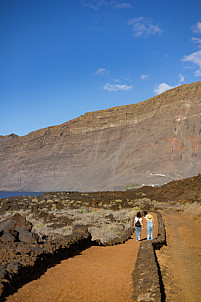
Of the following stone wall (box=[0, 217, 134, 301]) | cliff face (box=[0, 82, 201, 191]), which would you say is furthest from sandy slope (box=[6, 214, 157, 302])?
cliff face (box=[0, 82, 201, 191])

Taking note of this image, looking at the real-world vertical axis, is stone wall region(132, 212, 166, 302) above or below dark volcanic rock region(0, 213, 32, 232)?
below

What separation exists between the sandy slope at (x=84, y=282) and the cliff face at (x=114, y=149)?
70.7 m

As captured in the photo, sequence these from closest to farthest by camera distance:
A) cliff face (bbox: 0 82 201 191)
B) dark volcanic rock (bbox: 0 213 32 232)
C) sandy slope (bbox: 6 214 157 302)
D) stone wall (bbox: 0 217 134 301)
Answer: sandy slope (bbox: 6 214 157 302) → stone wall (bbox: 0 217 134 301) → dark volcanic rock (bbox: 0 213 32 232) → cliff face (bbox: 0 82 201 191)

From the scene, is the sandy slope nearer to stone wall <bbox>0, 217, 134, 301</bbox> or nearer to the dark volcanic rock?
stone wall <bbox>0, 217, 134, 301</bbox>

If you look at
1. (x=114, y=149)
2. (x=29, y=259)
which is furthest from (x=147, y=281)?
(x=114, y=149)

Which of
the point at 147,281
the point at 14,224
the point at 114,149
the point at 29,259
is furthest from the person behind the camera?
the point at 114,149

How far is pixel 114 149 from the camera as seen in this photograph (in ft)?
358

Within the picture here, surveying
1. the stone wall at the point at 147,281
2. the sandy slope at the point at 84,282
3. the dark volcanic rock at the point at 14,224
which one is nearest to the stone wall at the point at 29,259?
the sandy slope at the point at 84,282

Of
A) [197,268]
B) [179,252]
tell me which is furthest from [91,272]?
[179,252]

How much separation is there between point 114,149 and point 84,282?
10278 cm

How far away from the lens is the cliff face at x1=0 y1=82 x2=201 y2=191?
90.0 metres

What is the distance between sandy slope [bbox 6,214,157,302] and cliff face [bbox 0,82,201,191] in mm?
70725

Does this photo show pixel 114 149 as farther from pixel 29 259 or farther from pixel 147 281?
pixel 147 281

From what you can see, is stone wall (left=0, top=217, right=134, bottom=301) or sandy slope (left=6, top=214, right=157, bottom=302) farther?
stone wall (left=0, top=217, right=134, bottom=301)
